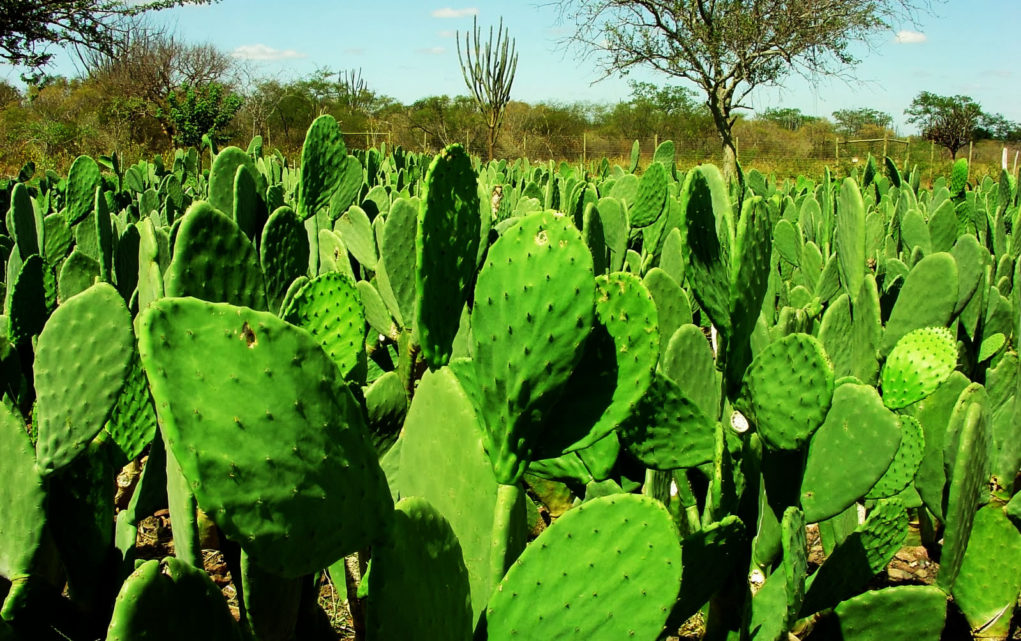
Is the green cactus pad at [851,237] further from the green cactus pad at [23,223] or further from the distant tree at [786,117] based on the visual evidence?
the distant tree at [786,117]

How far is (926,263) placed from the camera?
185cm

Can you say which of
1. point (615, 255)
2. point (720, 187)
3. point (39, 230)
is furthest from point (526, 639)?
point (39, 230)

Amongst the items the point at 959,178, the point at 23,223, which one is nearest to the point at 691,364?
the point at 23,223

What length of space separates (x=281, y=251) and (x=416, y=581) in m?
1.13

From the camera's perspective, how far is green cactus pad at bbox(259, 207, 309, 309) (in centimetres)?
170

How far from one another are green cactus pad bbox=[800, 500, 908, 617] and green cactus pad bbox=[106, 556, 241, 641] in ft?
2.88

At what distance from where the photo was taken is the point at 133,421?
1220 mm

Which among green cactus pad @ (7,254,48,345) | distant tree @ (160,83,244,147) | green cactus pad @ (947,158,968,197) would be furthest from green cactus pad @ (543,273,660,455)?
distant tree @ (160,83,244,147)

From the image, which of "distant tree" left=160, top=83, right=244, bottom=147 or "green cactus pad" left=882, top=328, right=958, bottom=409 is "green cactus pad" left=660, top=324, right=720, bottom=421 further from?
"distant tree" left=160, top=83, right=244, bottom=147

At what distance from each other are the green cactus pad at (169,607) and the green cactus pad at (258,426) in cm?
7

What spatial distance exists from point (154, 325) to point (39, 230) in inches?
92.5

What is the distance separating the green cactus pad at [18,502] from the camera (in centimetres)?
97

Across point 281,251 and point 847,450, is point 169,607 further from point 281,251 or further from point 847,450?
point 281,251

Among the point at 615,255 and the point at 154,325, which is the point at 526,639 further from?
the point at 615,255
